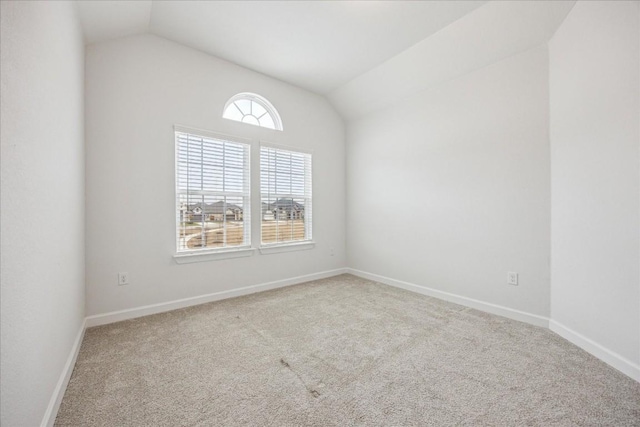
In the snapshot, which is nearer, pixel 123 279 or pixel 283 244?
pixel 123 279

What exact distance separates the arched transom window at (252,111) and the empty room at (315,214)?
1.1 inches

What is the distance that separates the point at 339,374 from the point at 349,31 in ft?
10.1

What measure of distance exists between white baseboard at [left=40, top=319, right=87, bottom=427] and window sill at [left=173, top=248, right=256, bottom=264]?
105 centimetres

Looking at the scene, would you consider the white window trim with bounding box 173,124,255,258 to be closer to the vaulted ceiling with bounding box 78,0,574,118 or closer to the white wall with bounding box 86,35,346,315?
the white wall with bounding box 86,35,346,315

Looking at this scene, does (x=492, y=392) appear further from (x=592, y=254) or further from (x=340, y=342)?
(x=592, y=254)

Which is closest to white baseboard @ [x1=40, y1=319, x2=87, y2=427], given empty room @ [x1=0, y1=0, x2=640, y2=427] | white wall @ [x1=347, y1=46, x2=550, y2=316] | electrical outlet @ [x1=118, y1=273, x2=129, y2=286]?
empty room @ [x1=0, y1=0, x2=640, y2=427]

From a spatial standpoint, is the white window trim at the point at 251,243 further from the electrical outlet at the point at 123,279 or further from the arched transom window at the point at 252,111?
the electrical outlet at the point at 123,279

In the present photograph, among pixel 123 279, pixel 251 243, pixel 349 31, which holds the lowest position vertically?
pixel 123 279

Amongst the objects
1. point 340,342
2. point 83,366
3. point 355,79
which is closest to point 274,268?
point 340,342

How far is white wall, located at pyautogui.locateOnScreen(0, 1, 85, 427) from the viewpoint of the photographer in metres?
0.98

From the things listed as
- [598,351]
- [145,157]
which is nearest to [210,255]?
[145,157]

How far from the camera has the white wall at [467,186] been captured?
8.46 feet

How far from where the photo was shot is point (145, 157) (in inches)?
110

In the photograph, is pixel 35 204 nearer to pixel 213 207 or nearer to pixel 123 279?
pixel 123 279
